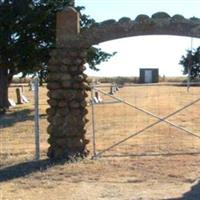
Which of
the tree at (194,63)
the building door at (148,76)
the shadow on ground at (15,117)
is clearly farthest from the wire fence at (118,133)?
the building door at (148,76)

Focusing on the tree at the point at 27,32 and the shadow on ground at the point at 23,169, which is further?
the tree at the point at 27,32

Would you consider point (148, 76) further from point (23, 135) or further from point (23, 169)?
point (23, 169)

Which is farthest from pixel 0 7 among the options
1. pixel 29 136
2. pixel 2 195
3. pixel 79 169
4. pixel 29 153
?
pixel 2 195

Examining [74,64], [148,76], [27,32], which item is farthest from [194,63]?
[74,64]

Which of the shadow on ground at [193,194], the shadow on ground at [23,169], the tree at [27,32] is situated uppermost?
the tree at [27,32]

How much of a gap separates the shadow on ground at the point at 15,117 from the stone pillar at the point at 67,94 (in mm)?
10835

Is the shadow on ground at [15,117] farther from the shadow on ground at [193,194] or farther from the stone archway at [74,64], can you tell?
the shadow on ground at [193,194]

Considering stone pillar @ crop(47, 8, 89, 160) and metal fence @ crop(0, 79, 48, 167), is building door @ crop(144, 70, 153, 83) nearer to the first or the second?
metal fence @ crop(0, 79, 48, 167)

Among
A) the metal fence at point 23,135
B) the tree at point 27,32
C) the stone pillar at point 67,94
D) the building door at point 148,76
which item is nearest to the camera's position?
the stone pillar at point 67,94

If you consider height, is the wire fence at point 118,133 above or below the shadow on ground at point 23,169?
above

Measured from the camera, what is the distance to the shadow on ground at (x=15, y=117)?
85.4 ft

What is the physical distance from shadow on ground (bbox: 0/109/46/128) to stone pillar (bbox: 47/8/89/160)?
10.8 meters

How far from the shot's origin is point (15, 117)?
29.0 meters

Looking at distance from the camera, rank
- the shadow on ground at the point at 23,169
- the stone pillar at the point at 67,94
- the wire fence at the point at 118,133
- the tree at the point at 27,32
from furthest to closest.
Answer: the tree at the point at 27,32 → the wire fence at the point at 118,133 → the stone pillar at the point at 67,94 → the shadow on ground at the point at 23,169
